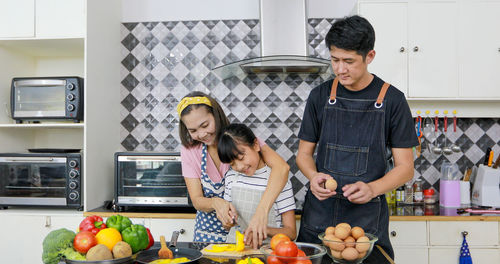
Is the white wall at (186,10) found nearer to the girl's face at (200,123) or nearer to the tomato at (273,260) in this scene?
the girl's face at (200,123)

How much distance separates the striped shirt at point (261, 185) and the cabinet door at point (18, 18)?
1.74 metres

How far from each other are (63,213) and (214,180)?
1226mm

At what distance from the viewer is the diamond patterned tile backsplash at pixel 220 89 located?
10.2 ft

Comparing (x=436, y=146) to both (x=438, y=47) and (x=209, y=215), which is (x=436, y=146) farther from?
(x=209, y=215)

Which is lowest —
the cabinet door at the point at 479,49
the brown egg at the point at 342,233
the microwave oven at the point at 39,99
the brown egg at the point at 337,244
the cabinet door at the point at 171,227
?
the cabinet door at the point at 171,227

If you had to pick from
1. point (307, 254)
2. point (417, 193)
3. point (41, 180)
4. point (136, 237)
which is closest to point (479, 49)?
point (417, 193)

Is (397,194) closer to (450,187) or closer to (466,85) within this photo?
(450,187)

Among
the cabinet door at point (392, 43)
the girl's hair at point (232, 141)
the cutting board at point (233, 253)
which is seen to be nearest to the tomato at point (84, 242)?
the cutting board at point (233, 253)

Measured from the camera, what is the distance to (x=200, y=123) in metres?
1.87

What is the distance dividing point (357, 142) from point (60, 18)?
→ 2.02m

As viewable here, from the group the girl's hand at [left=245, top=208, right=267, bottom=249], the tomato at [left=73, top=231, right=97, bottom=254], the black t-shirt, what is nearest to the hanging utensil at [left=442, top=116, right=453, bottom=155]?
the black t-shirt

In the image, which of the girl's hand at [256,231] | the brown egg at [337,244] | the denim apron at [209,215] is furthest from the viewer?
the denim apron at [209,215]

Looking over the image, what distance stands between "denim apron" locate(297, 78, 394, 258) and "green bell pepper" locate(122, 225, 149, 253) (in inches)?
29.6

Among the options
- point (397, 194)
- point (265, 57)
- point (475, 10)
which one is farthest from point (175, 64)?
point (475, 10)
